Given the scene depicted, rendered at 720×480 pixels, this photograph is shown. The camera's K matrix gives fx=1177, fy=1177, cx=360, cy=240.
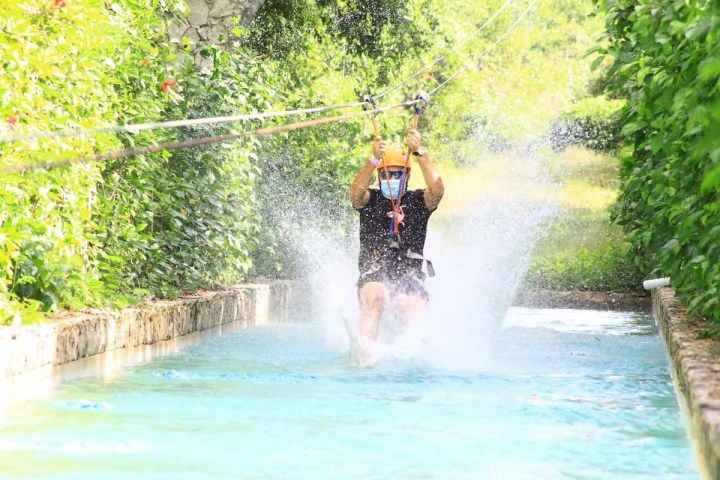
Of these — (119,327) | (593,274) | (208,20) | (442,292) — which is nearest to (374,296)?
(119,327)

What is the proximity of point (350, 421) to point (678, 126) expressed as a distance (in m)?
2.37

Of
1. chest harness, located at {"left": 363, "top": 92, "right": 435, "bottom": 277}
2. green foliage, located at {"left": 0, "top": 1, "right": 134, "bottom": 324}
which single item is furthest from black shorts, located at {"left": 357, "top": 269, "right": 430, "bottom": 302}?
green foliage, located at {"left": 0, "top": 1, "right": 134, "bottom": 324}

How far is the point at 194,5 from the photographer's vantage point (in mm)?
12258

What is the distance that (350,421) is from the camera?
6.11 meters

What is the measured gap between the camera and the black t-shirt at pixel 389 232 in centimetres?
927

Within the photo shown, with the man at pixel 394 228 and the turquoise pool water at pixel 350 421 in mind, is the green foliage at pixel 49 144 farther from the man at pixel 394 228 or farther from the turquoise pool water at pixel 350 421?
the man at pixel 394 228

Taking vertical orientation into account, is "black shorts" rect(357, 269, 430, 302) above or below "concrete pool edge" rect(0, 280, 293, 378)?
above

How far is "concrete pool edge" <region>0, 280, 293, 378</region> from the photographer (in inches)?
269

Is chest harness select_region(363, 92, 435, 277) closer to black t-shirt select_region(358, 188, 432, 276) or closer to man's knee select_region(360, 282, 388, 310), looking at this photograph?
black t-shirt select_region(358, 188, 432, 276)

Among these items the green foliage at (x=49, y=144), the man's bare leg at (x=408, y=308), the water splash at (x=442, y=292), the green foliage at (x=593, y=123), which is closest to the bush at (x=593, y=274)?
the water splash at (x=442, y=292)

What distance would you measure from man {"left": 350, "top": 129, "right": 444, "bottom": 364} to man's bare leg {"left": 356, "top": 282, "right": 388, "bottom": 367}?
74 mm

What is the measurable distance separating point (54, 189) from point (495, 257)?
6424mm

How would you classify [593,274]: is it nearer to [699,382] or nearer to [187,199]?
[187,199]

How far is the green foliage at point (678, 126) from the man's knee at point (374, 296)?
2021 millimetres
